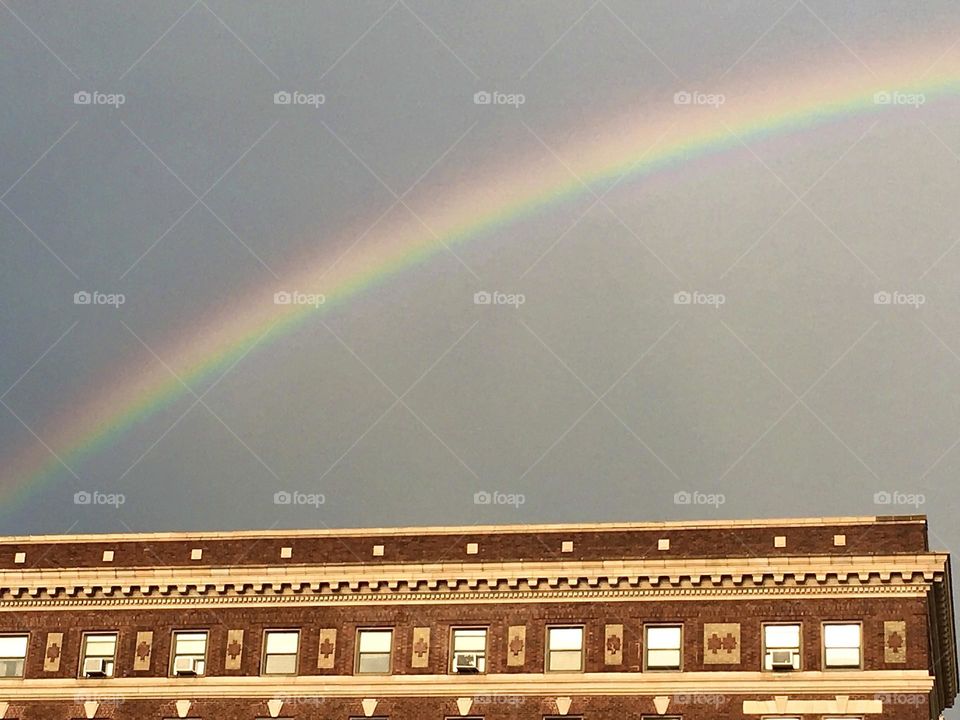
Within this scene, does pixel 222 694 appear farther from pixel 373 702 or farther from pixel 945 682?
pixel 945 682

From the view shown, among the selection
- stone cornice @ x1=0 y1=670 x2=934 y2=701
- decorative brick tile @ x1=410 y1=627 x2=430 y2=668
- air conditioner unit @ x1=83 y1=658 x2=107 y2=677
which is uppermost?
decorative brick tile @ x1=410 y1=627 x2=430 y2=668

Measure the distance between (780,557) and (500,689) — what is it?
10979 millimetres

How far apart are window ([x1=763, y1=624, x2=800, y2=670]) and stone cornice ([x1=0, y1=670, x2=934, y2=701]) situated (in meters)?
0.47

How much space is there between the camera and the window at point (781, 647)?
73625 mm

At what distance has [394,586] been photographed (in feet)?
255

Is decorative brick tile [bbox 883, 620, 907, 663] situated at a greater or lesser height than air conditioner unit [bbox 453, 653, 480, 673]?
greater

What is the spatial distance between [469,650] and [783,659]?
11.3 metres

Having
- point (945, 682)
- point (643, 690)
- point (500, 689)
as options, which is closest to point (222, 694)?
point (500, 689)

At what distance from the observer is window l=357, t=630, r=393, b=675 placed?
7700 centimetres

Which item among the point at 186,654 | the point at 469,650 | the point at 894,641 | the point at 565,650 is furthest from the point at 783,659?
the point at 186,654

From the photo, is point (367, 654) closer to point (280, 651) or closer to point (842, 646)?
point (280, 651)

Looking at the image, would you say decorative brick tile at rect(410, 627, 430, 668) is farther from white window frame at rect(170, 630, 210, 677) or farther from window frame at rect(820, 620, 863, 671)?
window frame at rect(820, 620, 863, 671)

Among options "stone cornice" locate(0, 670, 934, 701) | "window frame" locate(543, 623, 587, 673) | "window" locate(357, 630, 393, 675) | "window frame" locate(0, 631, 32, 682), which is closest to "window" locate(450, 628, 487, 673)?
"stone cornice" locate(0, 670, 934, 701)

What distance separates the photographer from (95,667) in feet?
260
